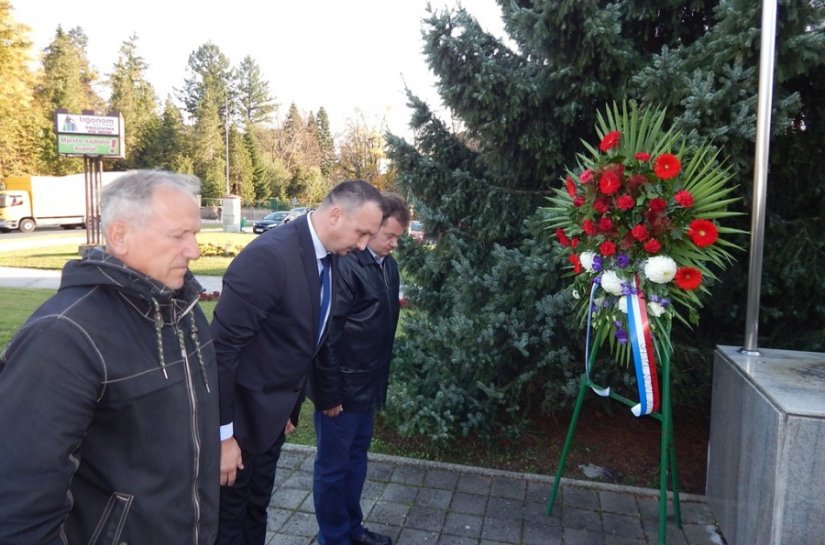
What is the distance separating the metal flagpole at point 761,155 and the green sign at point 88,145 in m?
26.7

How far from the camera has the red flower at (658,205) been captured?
9.59 feet

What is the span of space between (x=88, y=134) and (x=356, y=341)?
85.9 feet

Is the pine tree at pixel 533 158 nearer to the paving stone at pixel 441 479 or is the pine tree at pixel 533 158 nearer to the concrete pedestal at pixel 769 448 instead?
the paving stone at pixel 441 479

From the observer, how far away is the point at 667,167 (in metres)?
2.84

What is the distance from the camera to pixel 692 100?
343 cm

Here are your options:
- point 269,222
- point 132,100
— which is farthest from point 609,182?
point 132,100

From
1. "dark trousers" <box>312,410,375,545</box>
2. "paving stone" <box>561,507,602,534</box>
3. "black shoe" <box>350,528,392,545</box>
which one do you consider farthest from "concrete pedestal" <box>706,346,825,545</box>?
"dark trousers" <box>312,410,375,545</box>

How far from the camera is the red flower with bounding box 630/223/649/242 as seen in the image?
293cm

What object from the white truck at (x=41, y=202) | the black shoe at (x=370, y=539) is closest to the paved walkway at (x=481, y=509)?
the black shoe at (x=370, y=539)

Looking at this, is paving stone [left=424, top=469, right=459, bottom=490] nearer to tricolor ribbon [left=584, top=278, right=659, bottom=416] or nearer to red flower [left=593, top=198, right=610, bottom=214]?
tricolor ribbon [left=584, top=278, right=659, bottom=416]

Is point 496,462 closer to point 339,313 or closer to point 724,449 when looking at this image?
point 724,449

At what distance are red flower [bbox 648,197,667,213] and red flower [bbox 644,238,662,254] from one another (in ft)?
0.50

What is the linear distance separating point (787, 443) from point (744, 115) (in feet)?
6.66

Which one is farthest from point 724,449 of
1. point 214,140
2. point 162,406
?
point 214,140
